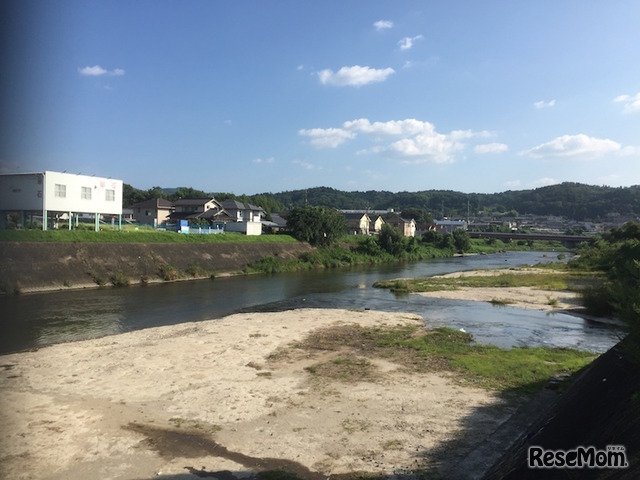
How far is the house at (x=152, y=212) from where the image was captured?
5809 centimetres

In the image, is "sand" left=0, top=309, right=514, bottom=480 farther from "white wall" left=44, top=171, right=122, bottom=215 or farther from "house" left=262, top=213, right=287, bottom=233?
"house" left=262, top=213, right=287, bottom=233

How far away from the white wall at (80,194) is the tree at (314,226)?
2357 centimetres

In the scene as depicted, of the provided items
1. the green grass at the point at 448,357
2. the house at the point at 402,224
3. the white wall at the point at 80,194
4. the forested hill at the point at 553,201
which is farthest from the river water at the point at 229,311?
the house at the point at 402,224

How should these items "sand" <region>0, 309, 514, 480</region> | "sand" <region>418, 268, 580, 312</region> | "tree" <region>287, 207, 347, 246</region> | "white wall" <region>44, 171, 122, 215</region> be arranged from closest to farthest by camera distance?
"sand" <region>0, 309, 514, 480</region>
"sand" <region>418, 268, 580, 312</region>
"white wall" <region>44, 171, 122, 215</region>
"tree" <region>287, 207, 347, 246</region>

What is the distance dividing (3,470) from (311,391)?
625 centimetres

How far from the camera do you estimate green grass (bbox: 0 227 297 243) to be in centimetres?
3024

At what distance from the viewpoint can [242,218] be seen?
6394 centimetres

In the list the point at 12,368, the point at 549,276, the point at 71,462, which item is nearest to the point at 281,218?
the point at 549,276

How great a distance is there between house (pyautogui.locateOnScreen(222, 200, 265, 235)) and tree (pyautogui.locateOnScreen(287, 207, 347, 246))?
15.3ft

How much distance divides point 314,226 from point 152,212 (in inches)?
850

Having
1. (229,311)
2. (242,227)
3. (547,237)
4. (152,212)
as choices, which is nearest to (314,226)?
(242,227)

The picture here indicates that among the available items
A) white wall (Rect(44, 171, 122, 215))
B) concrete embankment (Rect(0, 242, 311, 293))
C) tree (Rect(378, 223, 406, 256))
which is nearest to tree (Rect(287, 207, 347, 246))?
tree (Rect(378, 223, 406, 256))

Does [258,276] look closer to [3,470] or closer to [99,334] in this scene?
[99,334]

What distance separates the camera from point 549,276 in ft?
133
